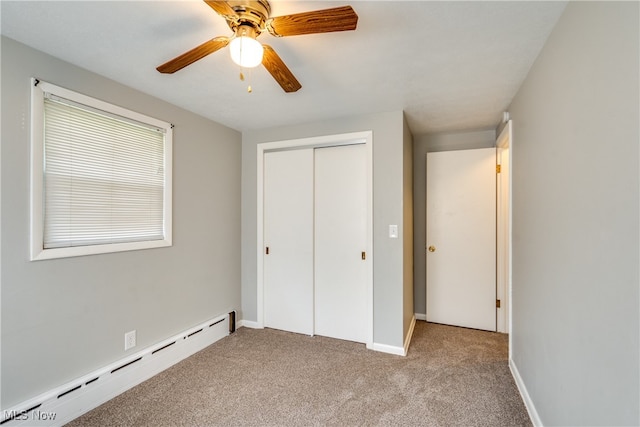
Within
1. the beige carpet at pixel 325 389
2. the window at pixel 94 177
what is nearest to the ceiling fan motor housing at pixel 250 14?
the window at pixel 94 177

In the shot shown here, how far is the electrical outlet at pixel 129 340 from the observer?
7.13 ft

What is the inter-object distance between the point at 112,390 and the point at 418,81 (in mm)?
3156

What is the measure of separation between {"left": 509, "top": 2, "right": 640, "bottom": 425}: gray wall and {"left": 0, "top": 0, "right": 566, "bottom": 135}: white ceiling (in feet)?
0.88

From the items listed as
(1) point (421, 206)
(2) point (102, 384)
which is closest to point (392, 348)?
(1) point (421, 206)

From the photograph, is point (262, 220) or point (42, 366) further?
point (262, 220)

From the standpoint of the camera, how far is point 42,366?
1718 mm

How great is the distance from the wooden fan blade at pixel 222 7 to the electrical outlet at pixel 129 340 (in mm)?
2306

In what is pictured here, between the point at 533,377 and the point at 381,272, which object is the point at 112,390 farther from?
the point at 533,377

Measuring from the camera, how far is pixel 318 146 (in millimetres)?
3041

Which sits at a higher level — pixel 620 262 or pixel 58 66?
pixel 58 66

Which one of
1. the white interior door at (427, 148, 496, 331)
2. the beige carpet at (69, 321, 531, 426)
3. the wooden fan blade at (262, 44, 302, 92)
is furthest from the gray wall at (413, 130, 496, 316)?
the wooden fan blade at (262, 44, 302, 92)

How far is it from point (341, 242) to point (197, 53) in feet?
6.88

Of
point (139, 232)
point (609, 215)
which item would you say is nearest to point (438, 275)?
point (609, 215)

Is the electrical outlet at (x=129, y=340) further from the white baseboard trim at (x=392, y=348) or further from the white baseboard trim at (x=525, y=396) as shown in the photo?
the white baseboard trim at (x=525, y=396)
